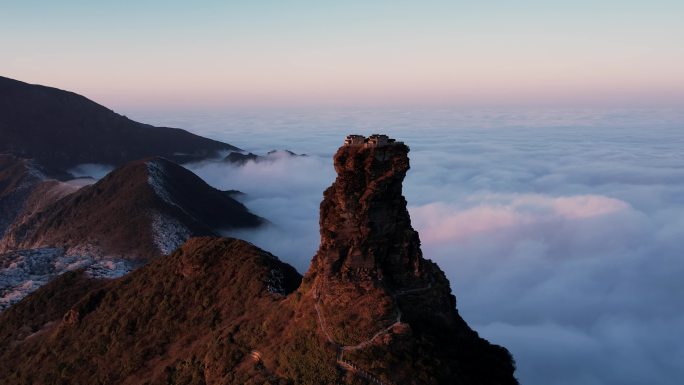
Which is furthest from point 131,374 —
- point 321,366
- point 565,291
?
point 565,291

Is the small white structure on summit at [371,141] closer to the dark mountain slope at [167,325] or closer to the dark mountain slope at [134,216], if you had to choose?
the dark mountain slope at [167,325]

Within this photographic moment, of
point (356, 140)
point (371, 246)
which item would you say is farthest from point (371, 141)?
point (371, 246)

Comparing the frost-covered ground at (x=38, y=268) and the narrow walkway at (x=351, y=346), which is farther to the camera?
the frost-covered ground at (x=38, y=268)

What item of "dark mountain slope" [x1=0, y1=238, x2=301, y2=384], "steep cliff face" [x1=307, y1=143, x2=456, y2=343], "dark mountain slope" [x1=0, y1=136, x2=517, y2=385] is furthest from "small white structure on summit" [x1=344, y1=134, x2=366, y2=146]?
"dark mountain slope" [x1=0, y1=238, x2=301, y2=384]

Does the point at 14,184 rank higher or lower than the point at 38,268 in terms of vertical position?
higher

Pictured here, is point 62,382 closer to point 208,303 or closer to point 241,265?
point 208,303

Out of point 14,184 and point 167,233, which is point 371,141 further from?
point 14,184

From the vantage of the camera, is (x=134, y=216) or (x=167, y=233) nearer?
(x=167, y=233)

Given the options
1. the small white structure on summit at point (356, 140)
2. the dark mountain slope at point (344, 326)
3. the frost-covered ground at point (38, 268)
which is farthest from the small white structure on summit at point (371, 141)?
the frost-covered ground at point (38, 268)
